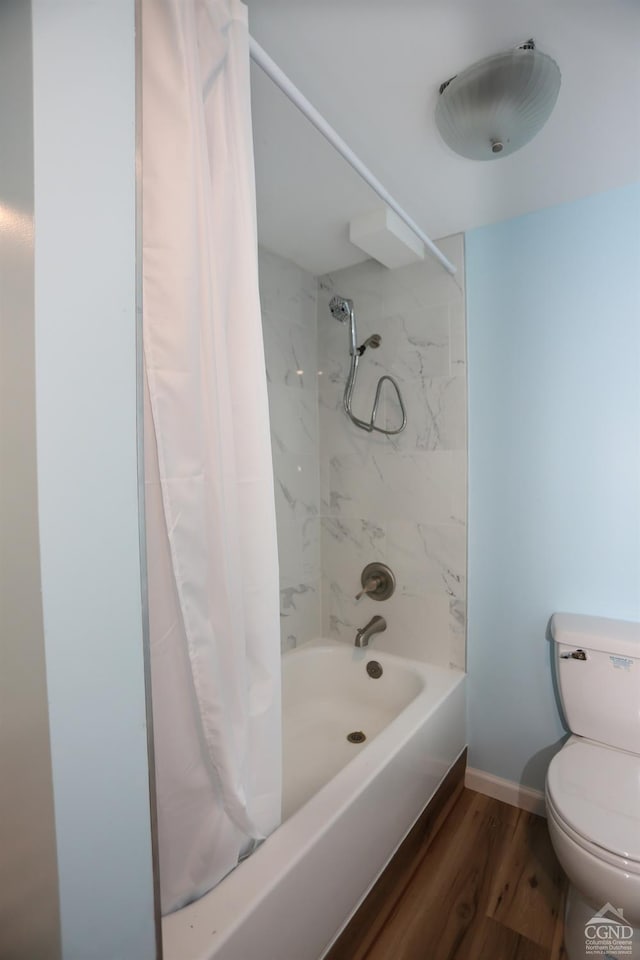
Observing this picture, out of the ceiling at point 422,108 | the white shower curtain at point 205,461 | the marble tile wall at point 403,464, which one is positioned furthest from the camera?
the marble tile wall at point 403,464

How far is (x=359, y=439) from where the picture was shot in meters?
2.19

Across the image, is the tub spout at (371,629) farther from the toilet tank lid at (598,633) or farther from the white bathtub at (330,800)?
the toilet tank lid at (598,633)

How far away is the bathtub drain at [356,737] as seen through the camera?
6.41ft

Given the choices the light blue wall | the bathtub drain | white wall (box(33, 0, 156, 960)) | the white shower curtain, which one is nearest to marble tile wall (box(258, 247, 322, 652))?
the bathtub drain

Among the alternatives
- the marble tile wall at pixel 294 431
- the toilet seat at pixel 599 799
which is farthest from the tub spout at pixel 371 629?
the toilet seat at pixel 599 799

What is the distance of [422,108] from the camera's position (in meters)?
1.24

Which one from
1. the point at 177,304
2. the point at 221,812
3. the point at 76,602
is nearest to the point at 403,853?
the point at 221,812

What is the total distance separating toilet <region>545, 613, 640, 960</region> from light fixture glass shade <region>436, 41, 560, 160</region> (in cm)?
154

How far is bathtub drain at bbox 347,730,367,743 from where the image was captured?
1954 mm

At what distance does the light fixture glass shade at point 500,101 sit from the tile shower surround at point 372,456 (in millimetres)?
665

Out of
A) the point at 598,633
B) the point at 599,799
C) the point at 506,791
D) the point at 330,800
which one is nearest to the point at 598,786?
the point at 599,799

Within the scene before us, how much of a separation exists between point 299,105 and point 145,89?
344 mm

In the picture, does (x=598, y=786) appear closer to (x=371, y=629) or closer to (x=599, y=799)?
(x=599, y=799)

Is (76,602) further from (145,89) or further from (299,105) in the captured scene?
(299,105)
